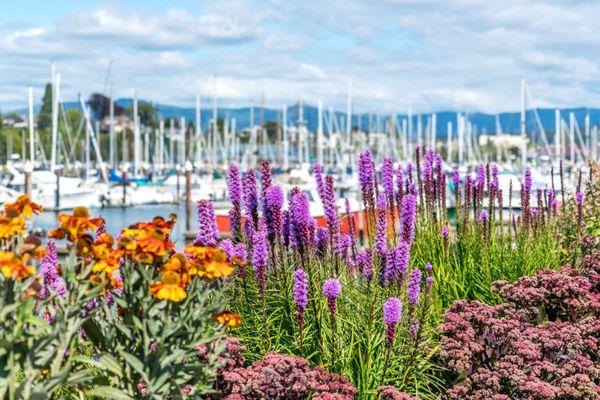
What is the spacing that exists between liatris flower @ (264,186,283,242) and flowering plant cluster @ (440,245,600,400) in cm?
156

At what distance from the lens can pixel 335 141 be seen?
4368 inches

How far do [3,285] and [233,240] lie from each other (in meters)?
3.68

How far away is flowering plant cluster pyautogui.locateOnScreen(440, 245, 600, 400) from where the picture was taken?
6.15 m

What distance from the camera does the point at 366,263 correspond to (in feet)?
24.3

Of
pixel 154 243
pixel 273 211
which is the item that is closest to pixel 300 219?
pixel 273 211

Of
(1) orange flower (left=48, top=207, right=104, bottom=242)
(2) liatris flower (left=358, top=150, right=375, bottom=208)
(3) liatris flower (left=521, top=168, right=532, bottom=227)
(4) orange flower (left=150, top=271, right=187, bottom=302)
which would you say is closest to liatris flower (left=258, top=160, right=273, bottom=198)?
(2) liatris flower (left=358, top=150, right=375, bottom=208)

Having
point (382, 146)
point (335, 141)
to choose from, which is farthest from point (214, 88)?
point (382, 146)

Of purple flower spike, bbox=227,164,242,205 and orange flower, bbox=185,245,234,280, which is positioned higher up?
purple flower spike, bbox=227,164,242,205

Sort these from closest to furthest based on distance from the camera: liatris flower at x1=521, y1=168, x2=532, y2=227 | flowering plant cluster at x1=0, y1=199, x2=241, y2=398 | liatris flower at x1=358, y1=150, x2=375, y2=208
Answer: flowering plant cluster at x1=0, y1=199, x2=241, y2=398
liatris flower at x1=358, y1=150, x2=375, y2=208
liatris flower at x1=521, y1=168, x2=532, y2=227

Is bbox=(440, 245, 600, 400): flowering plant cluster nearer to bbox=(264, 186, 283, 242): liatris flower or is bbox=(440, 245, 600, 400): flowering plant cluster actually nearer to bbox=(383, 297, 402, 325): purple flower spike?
bbox=(383, 297, 402, 325): purple flower spike

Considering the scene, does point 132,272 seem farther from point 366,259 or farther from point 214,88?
point 214,88

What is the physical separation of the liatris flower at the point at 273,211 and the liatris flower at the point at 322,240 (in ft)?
2.82

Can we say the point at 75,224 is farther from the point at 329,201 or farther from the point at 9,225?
the point at 329,201

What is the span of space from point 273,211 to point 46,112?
535 ft
